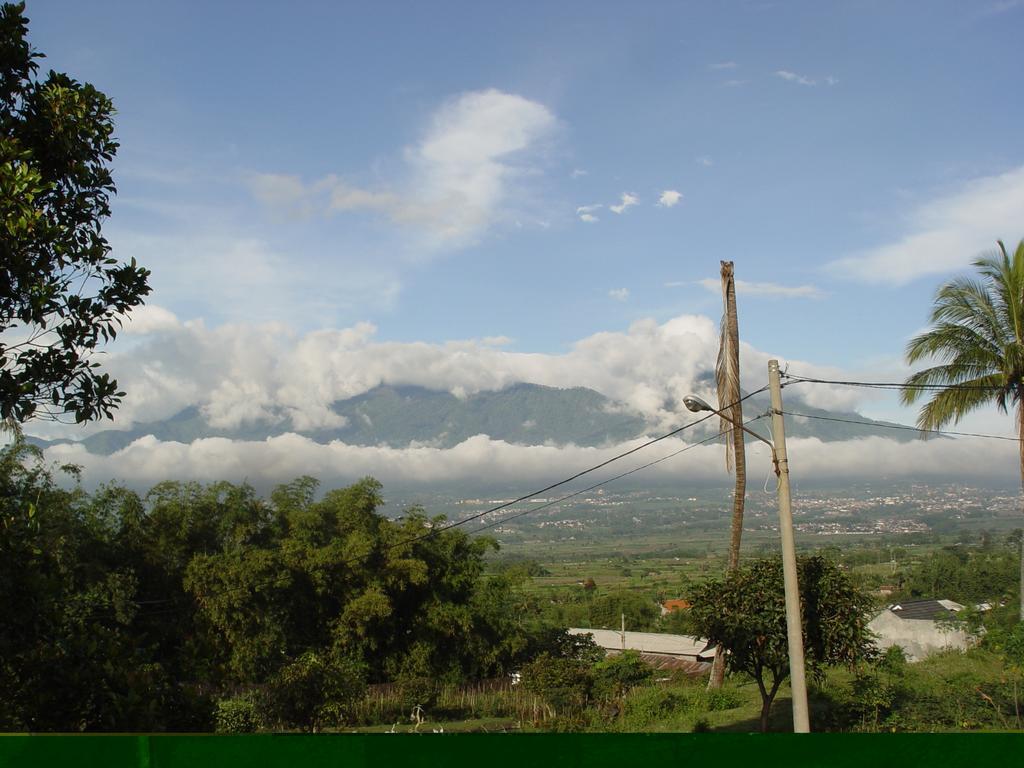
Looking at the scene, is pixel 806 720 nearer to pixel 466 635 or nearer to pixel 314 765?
pixel 314 765

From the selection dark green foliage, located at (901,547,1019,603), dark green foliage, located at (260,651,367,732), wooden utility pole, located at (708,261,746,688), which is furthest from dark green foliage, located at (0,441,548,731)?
dark green foliage, located at (901,547,1019,603)

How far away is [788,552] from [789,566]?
179 millimetres

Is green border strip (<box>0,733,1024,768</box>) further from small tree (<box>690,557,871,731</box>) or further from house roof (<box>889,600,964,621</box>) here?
house roof (<box>889,600,964,621</box>)

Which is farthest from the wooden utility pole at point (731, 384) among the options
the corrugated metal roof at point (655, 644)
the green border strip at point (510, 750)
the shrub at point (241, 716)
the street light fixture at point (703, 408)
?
the corrugated metal roof at point (655, 644)

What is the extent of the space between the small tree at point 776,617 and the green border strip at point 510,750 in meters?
12.2

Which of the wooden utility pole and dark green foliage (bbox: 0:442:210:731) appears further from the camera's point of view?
the wooden utility pole

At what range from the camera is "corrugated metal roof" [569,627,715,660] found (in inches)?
1773

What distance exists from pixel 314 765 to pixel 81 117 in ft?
17.3

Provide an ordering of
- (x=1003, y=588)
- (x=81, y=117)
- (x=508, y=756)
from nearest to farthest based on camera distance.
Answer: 1. (x=508, y=756)
2. (x=81, y=117)
3. (x=1003, y=588)

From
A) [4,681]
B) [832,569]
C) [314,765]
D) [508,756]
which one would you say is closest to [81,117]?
[4,681]

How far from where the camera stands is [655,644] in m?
48.6

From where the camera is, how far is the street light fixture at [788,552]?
9844mm

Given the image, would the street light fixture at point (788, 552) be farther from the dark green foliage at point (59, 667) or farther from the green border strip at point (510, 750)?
the green border strip at point (510, 750)

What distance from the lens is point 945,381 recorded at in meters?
A: 17.9
